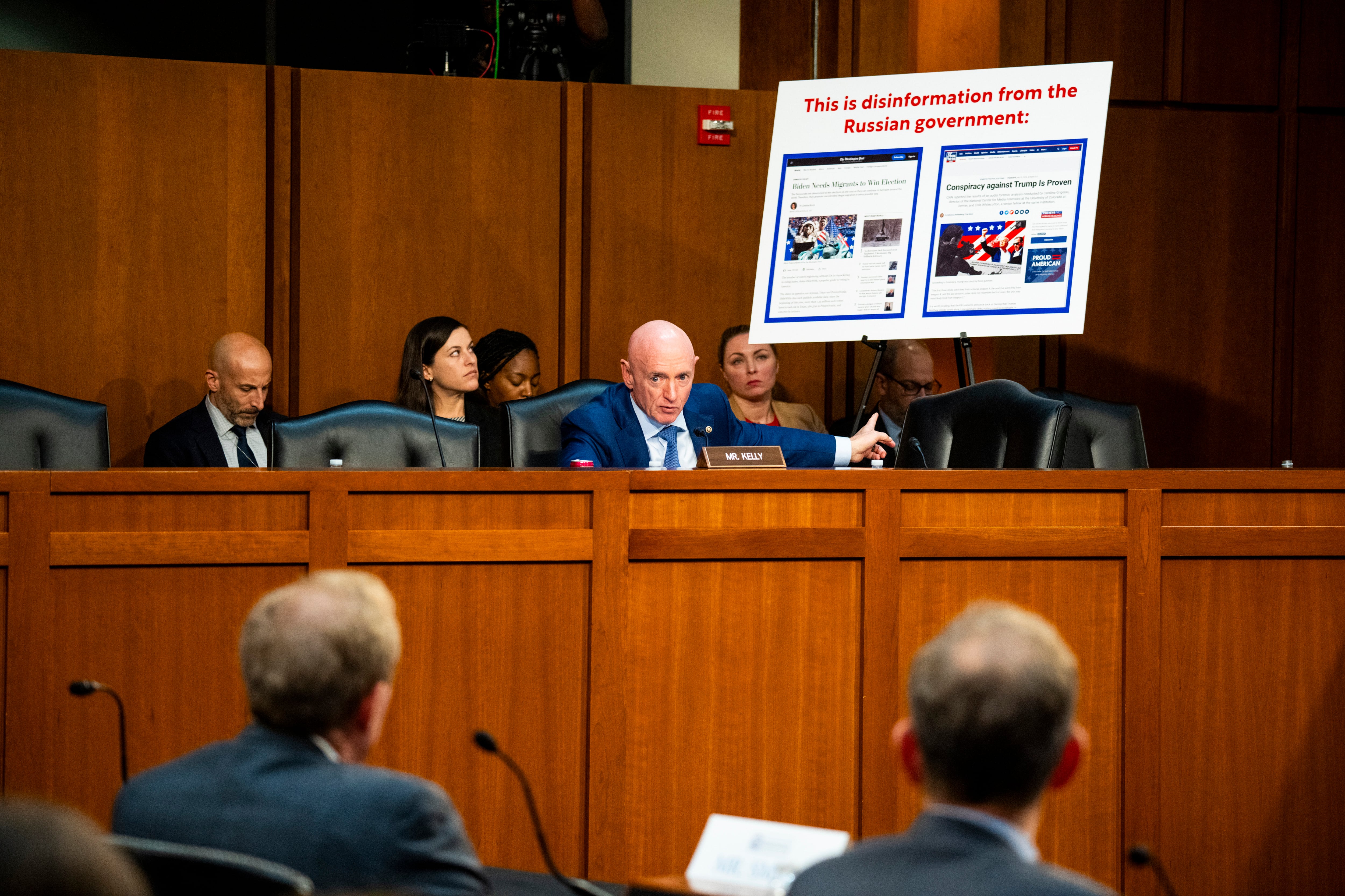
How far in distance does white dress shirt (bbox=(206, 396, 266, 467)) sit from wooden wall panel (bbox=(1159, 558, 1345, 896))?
2.96 metres

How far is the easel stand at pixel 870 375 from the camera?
174 inches

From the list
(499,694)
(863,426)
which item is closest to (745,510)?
(499,694)

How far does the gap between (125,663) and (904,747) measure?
1.74 m

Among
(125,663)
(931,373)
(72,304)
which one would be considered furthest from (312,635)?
(72,304)

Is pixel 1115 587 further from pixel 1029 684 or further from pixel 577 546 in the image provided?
pixel 1029 684

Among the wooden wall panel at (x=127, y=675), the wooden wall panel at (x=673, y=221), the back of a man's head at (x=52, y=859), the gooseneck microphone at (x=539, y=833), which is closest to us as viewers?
the back of a man's head at (x=52, y=859)

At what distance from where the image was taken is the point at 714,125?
571cm

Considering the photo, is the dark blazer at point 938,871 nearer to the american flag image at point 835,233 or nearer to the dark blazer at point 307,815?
the dark blazer at point 307,815

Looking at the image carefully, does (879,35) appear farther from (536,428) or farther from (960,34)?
(536,428)

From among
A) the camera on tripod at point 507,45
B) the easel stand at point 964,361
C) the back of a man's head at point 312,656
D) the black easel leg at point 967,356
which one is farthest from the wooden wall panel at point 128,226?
the back of a man's head at point 312,656

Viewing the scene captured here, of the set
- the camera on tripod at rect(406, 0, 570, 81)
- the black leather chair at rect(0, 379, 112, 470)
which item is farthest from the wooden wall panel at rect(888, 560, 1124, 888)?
the camera on tripod at rect(406, 0, 570, 81)

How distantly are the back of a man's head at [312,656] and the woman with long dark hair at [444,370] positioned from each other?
3.11 m

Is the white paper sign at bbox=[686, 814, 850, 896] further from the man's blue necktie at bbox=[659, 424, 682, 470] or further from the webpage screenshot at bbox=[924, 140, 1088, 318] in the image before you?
the webpage screenshot at bbox=[924, 140, 1088, 318]

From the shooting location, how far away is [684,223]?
574cm
